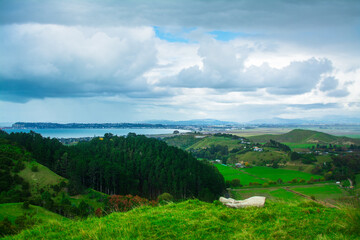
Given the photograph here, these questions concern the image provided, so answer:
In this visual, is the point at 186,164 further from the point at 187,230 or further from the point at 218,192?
the point at 187,230

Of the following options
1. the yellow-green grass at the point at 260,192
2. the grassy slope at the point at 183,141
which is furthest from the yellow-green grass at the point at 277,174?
the grassy slope at the point at 183,141

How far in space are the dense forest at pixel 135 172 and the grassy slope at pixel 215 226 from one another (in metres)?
39.2

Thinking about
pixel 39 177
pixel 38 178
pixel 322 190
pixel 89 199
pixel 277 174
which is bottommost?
pixel 277 174

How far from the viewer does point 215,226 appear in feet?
25.3

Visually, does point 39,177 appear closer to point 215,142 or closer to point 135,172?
point 135,172

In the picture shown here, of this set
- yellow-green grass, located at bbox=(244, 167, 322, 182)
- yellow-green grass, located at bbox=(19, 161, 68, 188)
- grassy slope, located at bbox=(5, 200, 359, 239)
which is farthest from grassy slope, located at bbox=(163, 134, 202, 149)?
grassy slope, located at bbox=(5, 200, 359, 239)

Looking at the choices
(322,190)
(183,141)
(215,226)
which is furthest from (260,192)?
(183,141)

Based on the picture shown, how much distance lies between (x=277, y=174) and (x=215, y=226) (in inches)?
3703

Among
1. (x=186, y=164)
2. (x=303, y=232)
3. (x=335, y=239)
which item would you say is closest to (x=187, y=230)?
(x=303, y=232)

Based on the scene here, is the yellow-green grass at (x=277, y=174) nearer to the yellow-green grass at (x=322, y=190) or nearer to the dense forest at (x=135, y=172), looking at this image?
the yellow-green grass at (x=322, y=190)

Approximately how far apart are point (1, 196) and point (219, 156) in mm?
116091

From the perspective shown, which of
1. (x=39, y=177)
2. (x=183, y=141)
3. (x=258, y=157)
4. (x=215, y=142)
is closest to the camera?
(x=39, y=177)

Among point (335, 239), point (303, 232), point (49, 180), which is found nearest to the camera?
point (335, 239)

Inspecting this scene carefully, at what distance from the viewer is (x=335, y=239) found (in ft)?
21.9
